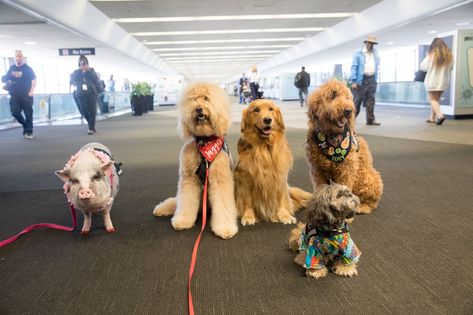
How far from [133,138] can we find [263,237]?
640 cm

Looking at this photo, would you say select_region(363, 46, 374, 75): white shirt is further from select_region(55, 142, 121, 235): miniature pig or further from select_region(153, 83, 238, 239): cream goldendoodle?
select_region(55, 142, 121, 235): miniature pig

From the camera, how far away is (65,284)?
6.43ft

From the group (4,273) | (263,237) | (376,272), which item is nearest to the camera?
(376,272)

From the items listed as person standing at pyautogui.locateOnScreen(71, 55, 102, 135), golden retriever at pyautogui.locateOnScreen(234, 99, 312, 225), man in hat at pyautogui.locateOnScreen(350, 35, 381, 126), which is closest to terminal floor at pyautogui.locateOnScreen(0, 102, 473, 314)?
golden retriever at pyautogui.locateOnScreen(234, 99, 312, 225)

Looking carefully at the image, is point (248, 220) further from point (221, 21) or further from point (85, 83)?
point (221, 21)

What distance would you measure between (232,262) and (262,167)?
756 millimetres

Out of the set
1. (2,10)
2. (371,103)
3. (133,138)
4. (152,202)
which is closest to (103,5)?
(2,10)

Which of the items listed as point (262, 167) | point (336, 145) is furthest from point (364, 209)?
point (262, 167)

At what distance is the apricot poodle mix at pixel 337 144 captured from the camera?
260 cm

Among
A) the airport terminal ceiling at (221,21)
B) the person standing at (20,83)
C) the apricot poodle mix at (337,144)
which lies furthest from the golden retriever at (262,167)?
the person standing at (20,83)

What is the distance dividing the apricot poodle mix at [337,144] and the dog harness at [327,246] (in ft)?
2.86

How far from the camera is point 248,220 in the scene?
2.73 meters

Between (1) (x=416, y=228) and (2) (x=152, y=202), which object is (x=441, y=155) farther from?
→ (2) (x=152, y=202)

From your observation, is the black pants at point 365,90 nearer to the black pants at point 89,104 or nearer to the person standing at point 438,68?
the person standing at point 438,68
